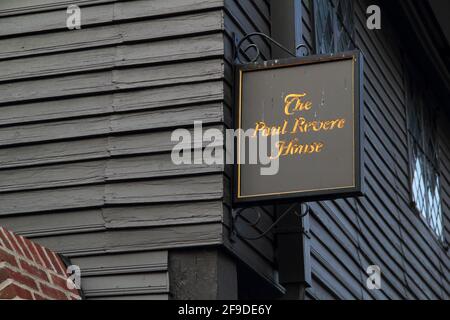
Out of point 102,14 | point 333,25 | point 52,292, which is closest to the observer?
point 52,292

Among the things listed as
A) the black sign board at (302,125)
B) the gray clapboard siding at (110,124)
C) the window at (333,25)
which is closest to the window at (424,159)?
the window at (333,25)

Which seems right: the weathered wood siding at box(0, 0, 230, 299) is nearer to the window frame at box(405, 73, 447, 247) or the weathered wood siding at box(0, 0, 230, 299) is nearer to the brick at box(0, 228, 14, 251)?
the brick at box(0, 228, 14, 251)

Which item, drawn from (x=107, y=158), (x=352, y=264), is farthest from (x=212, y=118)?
(x=352, y=264)

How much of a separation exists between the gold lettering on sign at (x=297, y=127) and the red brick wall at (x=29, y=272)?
5.14 feet

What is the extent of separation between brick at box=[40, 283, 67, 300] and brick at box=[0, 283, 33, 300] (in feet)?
0.86

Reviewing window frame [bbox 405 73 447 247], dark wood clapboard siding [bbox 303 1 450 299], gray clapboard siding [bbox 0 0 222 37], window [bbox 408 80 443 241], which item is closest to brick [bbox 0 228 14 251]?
gray clapboard siding [bbox 0 0 222 37]

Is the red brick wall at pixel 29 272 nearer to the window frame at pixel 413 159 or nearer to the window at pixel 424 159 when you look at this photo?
the window frame at pixel 413 159

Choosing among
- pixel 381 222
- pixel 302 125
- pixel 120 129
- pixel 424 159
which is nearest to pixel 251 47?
pixel 302 125

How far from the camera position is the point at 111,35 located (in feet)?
24.5

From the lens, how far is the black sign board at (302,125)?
6.79 metres

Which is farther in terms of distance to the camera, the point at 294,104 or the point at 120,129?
the point at 120,129

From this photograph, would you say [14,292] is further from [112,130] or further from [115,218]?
[112,130]

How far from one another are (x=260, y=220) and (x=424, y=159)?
614cm

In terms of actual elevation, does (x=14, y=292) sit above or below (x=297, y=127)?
below
